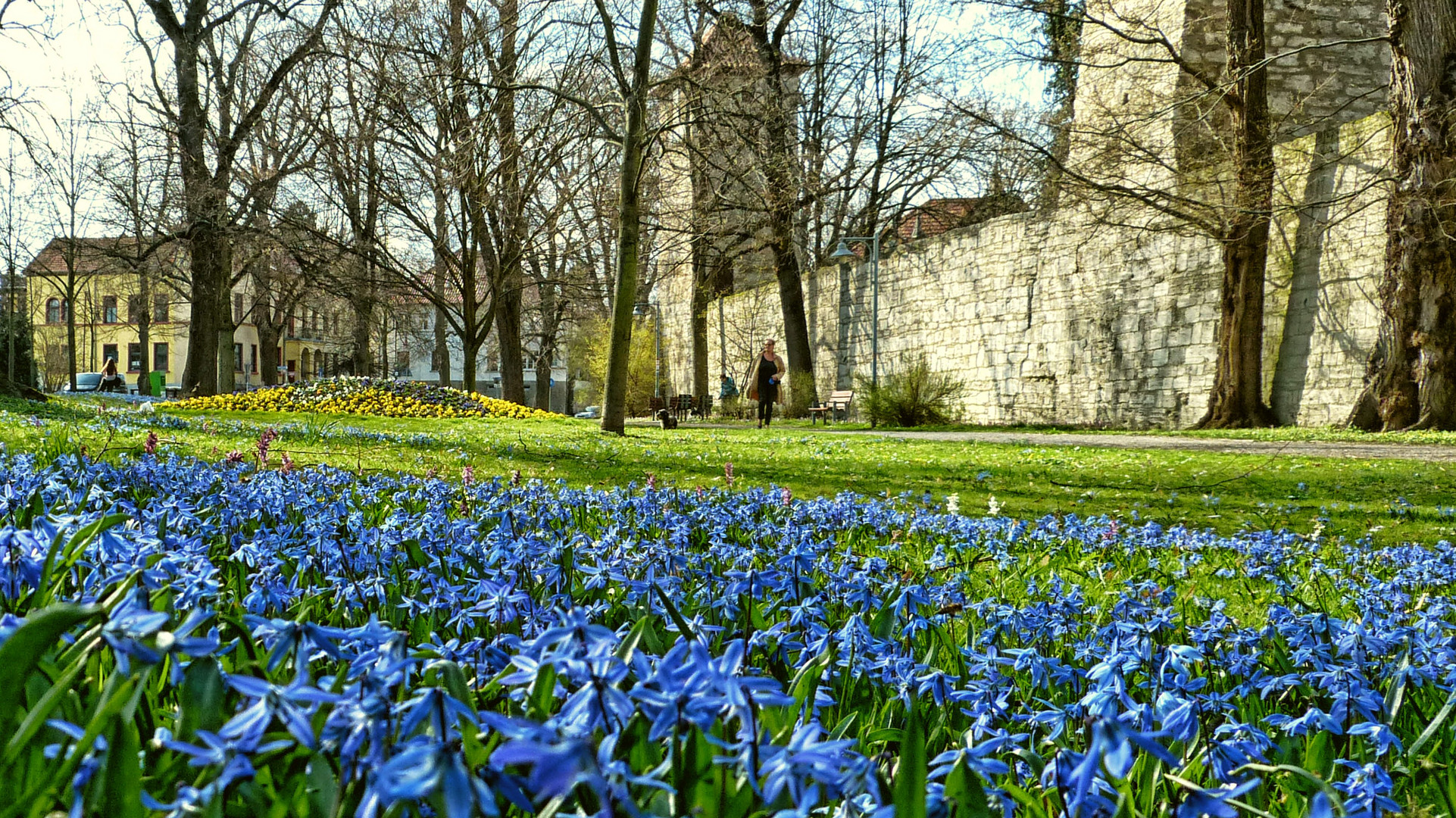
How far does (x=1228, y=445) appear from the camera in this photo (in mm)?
11391

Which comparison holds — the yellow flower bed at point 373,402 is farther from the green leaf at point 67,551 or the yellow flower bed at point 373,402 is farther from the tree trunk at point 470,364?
the green leaf at point 67,551

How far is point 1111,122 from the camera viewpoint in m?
17.7

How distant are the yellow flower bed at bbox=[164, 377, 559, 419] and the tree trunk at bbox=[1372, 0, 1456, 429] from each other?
1319cm

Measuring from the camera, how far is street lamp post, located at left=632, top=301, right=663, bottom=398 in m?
33.2

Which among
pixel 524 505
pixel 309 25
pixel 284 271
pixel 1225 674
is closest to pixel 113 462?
pixel 524 505

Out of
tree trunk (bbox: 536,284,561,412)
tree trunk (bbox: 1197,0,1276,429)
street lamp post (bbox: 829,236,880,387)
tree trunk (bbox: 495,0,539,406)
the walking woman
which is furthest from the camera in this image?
tree trunk (bbox: 536,284,561,412)

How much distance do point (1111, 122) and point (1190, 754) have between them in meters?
17.9

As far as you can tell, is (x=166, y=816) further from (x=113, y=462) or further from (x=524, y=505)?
(x=113, y=462)

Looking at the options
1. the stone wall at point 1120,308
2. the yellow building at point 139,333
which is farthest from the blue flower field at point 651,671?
the yellow building at point 139,333

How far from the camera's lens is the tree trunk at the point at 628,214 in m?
12.8

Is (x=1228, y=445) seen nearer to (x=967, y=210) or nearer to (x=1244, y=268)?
(x=1244, y=268)

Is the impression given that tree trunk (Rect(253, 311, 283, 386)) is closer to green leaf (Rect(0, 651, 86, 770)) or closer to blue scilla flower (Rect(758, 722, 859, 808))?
green leaf (Rect(0, 651, 86, 770))

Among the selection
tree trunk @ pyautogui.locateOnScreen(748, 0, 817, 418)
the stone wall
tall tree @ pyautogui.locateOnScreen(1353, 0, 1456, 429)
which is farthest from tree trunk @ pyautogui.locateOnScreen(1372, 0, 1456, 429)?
tree trunk @ pyautogui.locateOnScreen(748, 0, 817, 418)

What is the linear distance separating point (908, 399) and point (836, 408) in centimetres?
580
